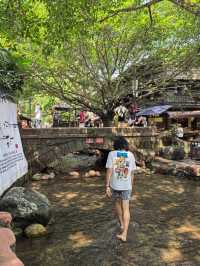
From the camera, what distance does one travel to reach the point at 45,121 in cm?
3981

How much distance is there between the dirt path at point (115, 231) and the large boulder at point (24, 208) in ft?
A: 1.57

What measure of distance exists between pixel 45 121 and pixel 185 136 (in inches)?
756

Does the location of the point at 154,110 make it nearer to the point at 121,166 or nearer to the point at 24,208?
the point at 24,208

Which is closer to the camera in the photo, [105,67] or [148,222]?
[148,222]

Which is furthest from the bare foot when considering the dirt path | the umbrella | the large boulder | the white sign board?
the umbrella

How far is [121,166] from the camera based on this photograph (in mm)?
7082

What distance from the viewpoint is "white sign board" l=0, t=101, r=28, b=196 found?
901 centimetres

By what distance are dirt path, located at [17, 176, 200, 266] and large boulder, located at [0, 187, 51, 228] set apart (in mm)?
480

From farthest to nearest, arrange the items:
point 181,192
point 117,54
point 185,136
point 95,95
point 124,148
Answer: point 185,136 → point 95,95 → point 117,54 → point 181,192 → point 124,148

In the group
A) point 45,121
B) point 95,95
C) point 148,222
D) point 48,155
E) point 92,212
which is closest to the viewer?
point 148,222

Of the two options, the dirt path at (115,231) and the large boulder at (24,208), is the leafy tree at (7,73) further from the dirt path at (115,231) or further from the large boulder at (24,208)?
the dirt path at (115,231)

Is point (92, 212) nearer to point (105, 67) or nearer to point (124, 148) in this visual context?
point (124, 148)

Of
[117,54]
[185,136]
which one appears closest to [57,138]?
[117,54]

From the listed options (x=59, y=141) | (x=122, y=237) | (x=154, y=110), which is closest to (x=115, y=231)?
(x=122, y=237)
